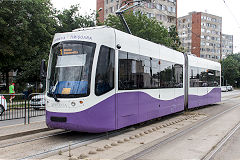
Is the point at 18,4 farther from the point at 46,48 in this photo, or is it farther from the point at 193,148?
the point at 193,148

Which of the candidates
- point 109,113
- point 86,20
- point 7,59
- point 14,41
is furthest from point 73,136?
point 86,20

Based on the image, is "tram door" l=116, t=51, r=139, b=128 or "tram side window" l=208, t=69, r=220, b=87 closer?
"tram door" l=116, t=51, r=139, b=128

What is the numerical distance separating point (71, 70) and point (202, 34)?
86.8 meters

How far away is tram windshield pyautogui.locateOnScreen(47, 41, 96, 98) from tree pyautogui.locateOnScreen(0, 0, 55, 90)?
1600 centimetres

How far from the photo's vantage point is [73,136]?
8359mm

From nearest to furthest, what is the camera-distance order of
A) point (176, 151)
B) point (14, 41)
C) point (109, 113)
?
point (176, 151) → point (109, 113) → point (14, 41)

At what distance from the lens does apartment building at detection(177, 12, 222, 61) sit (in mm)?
86562

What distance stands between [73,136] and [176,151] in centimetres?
354

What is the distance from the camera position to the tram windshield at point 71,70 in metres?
7.38

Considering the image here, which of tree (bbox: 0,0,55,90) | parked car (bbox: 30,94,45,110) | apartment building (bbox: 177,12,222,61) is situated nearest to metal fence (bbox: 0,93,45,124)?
parked car (bbox: 30,94,45,110)

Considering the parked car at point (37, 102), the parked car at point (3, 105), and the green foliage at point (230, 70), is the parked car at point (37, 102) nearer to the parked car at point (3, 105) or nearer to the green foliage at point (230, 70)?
the parked car at point (3, 105)

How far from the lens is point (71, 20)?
107 ft

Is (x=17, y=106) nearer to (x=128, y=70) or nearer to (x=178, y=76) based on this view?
(x=128, y=70)

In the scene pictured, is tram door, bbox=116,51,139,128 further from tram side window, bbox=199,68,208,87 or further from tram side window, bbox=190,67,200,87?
tram side window, bbox=199,68,208,87
